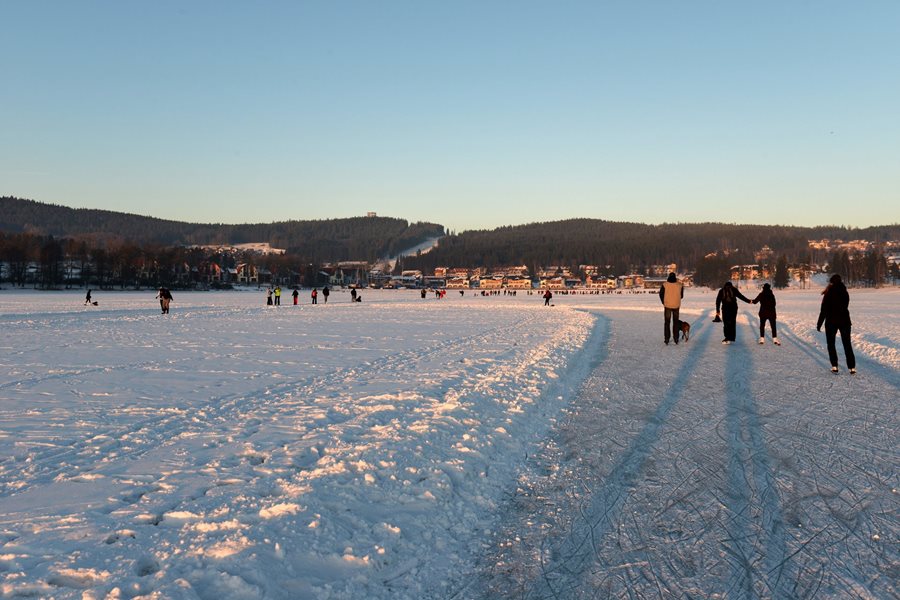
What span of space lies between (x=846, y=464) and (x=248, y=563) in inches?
195

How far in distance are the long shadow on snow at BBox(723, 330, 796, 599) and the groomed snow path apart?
11mm

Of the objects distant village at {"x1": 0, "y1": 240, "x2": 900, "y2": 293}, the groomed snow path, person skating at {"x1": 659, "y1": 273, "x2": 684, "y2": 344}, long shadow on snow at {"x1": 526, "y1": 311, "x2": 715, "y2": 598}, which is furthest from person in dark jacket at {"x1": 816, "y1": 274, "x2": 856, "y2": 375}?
distant village at {"x1": 0, "y1": 240, "x2": 900, "y2": 293}

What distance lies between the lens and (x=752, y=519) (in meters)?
4.10

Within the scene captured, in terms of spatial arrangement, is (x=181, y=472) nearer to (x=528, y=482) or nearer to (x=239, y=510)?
(x=239, y=510)

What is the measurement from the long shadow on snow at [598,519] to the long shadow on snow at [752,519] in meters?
0.72

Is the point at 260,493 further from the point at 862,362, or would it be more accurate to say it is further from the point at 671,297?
the point at 671,297

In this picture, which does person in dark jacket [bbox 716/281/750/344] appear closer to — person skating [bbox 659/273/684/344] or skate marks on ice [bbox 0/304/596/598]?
person skating [bbox 659/273/684/344]

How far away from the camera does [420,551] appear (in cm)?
361

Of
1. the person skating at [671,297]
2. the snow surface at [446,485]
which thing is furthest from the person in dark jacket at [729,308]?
the snow surface at [446,485]

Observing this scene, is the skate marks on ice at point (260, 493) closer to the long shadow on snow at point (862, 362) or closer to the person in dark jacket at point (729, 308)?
the long shadow on snow at point (862, 362)

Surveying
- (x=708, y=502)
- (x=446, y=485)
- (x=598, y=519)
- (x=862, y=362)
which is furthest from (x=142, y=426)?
(x=862, y=362)

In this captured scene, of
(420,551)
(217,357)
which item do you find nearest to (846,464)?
(420,551)

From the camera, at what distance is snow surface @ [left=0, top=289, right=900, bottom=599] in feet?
10.7

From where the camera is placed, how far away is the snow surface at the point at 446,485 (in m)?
3.26
